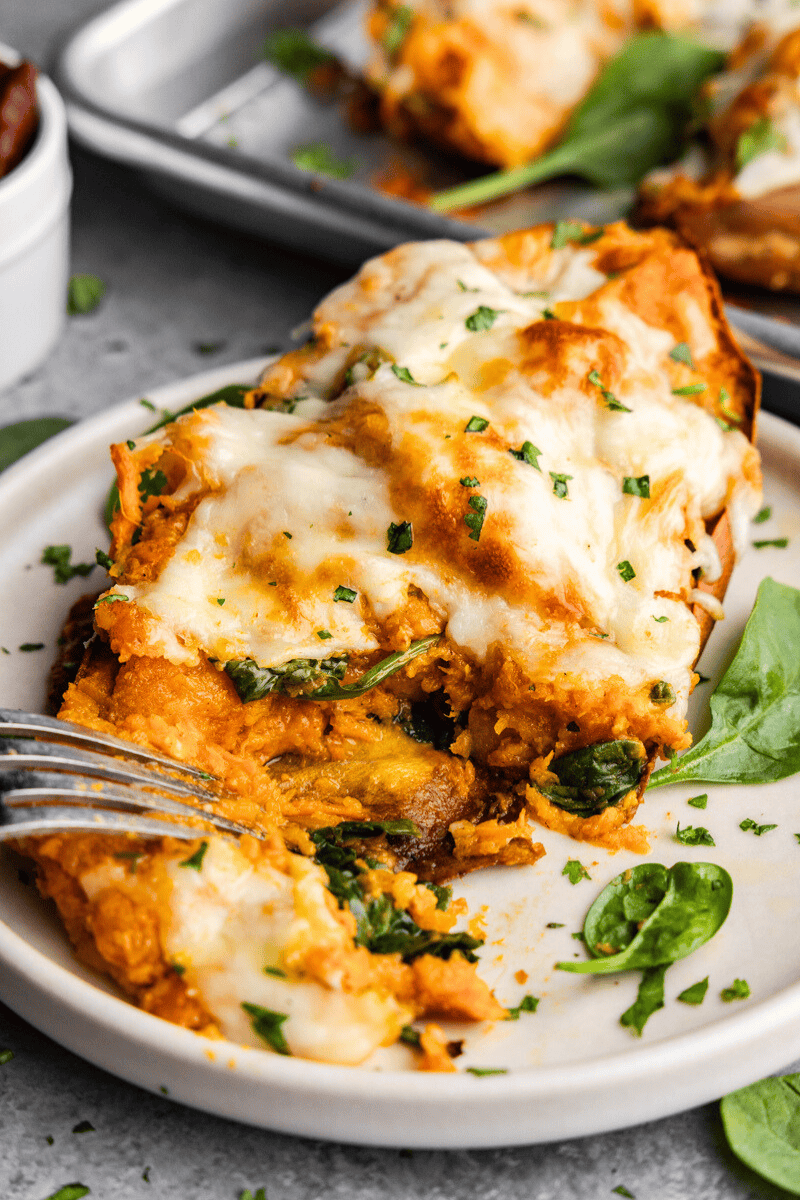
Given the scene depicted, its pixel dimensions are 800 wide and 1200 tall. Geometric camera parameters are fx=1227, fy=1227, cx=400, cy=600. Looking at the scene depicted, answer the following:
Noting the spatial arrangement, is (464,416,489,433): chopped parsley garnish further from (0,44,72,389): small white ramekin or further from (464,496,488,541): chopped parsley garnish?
(0,44,72,389): small white ramekin

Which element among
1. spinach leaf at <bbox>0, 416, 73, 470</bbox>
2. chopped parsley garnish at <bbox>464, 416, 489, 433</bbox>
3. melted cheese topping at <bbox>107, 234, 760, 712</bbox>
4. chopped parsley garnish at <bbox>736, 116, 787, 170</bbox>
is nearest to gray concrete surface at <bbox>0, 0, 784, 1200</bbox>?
melted cheese topping at <bbox>107, 234, 760, 712</bbox>

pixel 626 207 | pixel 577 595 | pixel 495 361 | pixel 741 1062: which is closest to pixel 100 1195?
pixel 741 1062

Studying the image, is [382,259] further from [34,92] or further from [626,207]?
[626,207]

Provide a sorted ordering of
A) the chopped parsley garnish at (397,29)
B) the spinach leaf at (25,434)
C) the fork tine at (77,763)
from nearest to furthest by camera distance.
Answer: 1. the fork tine at (77,763)
2. the spinach leaf at (25,434)
3. the chopped parsley garnish at (397,29)

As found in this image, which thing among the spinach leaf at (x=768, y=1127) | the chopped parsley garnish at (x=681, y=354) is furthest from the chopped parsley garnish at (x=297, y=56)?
the spinach leaf at (x=768, y=1127)

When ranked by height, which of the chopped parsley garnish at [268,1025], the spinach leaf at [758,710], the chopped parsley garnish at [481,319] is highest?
the chopped parsley garnish at [481,319]

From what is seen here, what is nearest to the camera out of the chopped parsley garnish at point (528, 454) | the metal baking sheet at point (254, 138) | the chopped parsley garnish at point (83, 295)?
the chopped parsley garnish at point (528, 454)

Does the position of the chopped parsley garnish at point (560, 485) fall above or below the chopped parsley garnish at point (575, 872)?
above

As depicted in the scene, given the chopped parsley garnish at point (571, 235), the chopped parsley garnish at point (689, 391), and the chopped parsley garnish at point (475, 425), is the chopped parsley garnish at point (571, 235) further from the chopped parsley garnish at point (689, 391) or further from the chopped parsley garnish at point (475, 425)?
the chopped parsley garnish at point (475, 425)
